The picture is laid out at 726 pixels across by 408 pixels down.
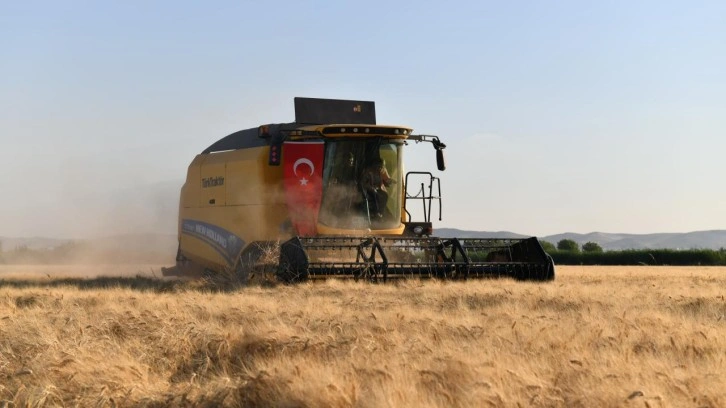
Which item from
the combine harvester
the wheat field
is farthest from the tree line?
the wheat field

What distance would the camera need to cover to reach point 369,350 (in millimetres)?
7266

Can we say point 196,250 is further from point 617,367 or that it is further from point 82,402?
point 617,367

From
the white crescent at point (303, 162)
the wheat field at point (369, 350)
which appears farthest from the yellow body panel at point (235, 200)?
the wheat field at point (369, 350)

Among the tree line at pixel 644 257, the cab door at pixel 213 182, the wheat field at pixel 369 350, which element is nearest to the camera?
the wheat field at pixel 369 350

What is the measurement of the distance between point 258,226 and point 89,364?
400 inches

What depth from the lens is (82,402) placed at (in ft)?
21.8

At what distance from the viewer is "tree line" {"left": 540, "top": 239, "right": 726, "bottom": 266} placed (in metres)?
44.5

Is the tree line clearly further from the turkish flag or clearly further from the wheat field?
the wheat field

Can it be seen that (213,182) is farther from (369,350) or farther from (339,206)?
(369,350)

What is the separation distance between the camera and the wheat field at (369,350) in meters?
5.61

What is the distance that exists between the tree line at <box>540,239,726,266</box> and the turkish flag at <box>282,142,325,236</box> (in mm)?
29322

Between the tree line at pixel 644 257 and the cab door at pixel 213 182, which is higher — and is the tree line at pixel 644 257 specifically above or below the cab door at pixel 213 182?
below

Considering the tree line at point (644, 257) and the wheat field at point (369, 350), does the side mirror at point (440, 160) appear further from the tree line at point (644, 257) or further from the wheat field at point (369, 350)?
the tree line at point (644, 257)

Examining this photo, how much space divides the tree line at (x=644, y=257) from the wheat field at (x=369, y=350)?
33597mm
